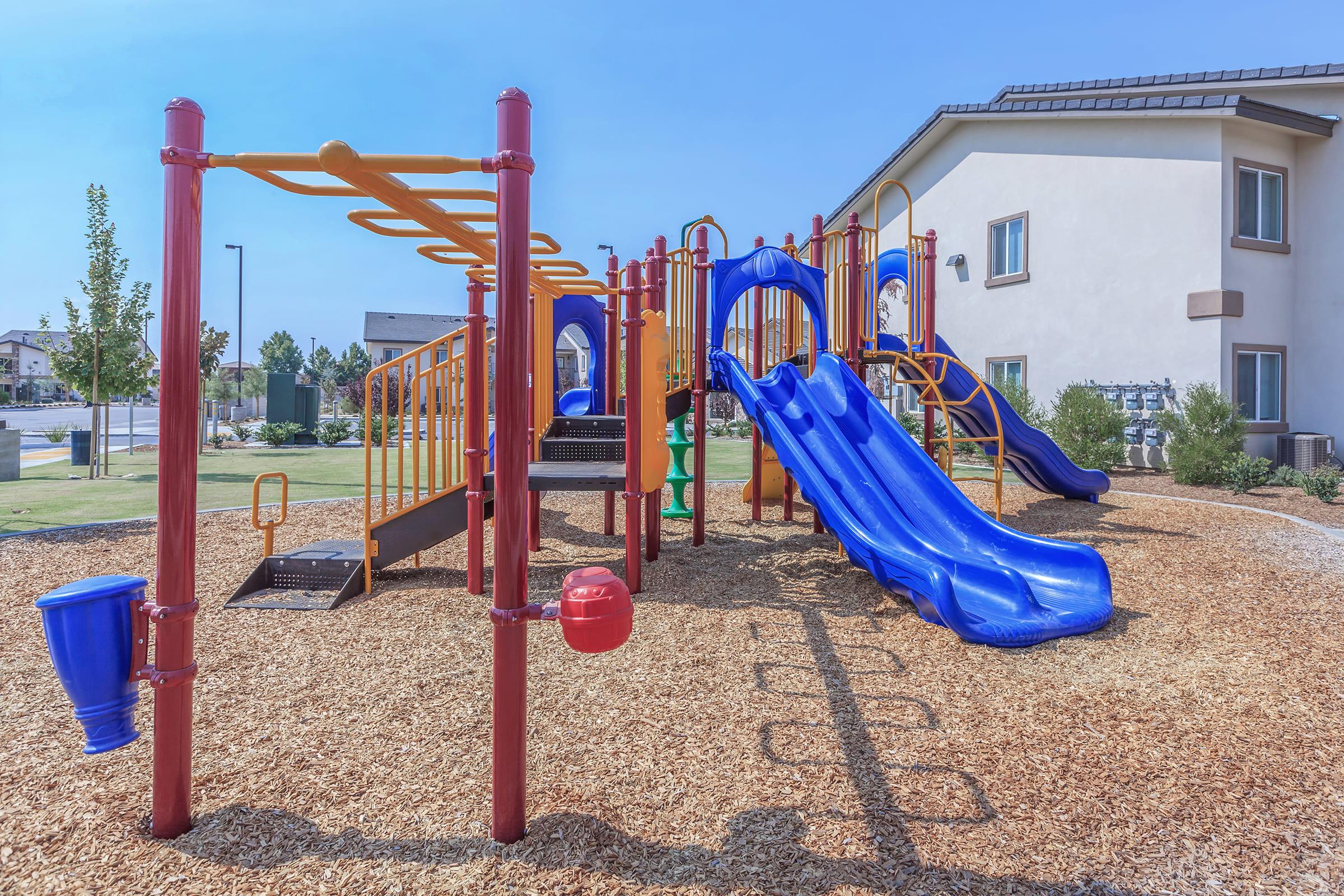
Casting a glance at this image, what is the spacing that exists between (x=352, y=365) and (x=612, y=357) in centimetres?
6931

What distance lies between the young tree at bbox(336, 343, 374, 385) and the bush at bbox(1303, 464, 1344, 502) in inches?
2798

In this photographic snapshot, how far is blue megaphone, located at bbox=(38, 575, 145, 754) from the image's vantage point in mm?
2391

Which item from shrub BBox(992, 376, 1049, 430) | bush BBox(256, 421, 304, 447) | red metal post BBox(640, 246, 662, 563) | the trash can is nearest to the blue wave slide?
red metal post BBox(640, 246, 662, 563)

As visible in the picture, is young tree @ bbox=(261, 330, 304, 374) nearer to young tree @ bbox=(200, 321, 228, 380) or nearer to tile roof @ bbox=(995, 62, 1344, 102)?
young tree @ bbox=(200, 321, 228, 380)

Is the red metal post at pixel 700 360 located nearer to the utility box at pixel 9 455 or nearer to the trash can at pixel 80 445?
the utility box at pixel 9 455

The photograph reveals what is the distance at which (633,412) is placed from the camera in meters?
5.77

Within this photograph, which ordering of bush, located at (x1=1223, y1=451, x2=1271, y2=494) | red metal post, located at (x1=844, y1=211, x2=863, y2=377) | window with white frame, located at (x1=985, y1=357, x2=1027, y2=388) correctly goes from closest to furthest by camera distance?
red metal post, located at (x1=844, y1=211, x2=863, y2=377)
bush, located at (x1=1223, y1=451, x2=1271, y2=494)
window with white frame, located at (x1=985, y1=357, x2=1027, y2=388)

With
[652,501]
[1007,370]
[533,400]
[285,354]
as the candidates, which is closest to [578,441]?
[533,400]

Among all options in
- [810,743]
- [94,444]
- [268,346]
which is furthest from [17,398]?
[810,743]

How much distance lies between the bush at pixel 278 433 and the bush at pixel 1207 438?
78.1 ft

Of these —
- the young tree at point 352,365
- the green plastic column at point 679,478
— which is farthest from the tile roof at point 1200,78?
the young tree at point 352,365

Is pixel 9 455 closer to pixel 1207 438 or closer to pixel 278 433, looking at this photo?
pixel 278 433

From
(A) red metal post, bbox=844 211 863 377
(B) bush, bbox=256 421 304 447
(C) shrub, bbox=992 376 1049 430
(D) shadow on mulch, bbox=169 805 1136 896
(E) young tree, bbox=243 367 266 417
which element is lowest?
(D) shadow on mulch, bbox=169 805 1136 896

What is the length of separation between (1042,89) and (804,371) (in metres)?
13.8
